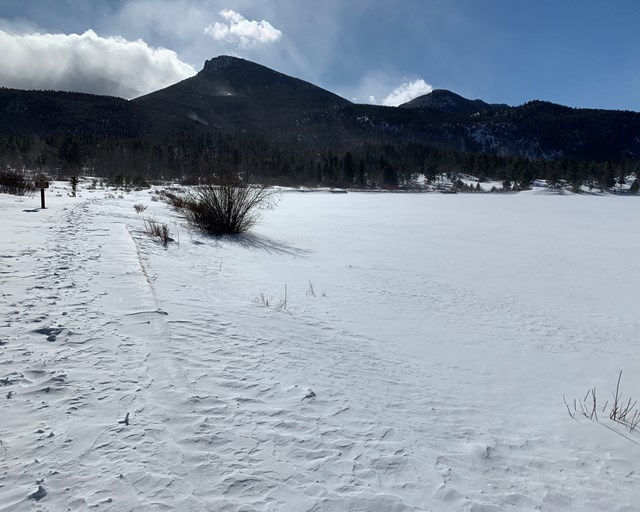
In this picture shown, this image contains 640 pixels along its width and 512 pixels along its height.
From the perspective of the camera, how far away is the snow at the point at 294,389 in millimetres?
2578

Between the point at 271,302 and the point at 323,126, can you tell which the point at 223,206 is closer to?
the point at 271,302

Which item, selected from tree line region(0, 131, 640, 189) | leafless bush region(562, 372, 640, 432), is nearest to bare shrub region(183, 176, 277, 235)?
leafless bush region(562, 372, 640, 432)

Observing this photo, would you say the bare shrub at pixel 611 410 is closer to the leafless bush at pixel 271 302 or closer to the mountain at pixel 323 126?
the leafless bush at pixel 271 302

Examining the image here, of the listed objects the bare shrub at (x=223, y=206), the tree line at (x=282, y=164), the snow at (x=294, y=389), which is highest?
the tree line at (x=282, y=164)

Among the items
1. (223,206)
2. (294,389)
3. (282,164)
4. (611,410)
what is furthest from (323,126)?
(294,389)

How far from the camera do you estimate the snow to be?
2.58m

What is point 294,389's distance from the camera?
3.90m

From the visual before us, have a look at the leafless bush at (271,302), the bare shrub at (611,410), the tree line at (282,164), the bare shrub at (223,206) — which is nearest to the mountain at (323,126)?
the tree line at (282,164)

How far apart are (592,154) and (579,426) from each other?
23484cm

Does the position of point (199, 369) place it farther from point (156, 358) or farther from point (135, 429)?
point (135, 429)

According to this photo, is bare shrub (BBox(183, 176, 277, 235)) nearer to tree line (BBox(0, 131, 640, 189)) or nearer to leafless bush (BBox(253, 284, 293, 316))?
leafless bush (BBox(253, 284, 293, 316))

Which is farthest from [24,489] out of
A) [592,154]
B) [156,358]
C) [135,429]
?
[592,154]

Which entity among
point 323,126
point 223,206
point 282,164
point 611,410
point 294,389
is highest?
point 323,126

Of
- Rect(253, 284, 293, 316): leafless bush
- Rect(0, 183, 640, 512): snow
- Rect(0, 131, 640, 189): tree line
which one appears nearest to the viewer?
Rect(0, 183, 640, 512): snow
